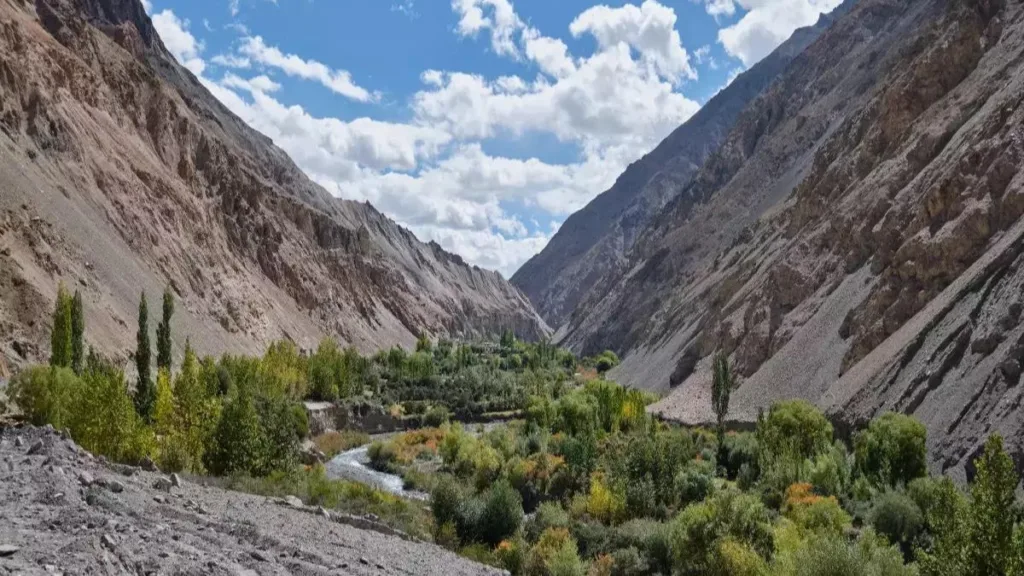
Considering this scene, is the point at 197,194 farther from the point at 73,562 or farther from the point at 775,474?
the point at 73,562

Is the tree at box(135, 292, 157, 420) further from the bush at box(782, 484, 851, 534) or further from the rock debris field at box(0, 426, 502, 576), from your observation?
the bush at box(782, 484, 851, 534)

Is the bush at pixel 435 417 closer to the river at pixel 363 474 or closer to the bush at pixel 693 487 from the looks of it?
the river at pixel 363 474

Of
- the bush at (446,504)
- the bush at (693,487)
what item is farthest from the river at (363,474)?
the bush at (693,487)

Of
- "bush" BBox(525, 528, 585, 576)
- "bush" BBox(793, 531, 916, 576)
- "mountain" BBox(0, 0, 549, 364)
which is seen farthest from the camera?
"mountain" BBox(0, 0, 549, 364)

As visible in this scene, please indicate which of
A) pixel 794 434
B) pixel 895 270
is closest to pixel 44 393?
pixel 794 434

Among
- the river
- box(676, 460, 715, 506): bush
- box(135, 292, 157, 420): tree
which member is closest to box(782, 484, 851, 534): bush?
box(676, 460, 715, 506): bush

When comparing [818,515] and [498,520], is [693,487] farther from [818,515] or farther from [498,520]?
[498,520]

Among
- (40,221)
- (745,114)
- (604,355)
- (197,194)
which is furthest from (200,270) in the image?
(745,114)
